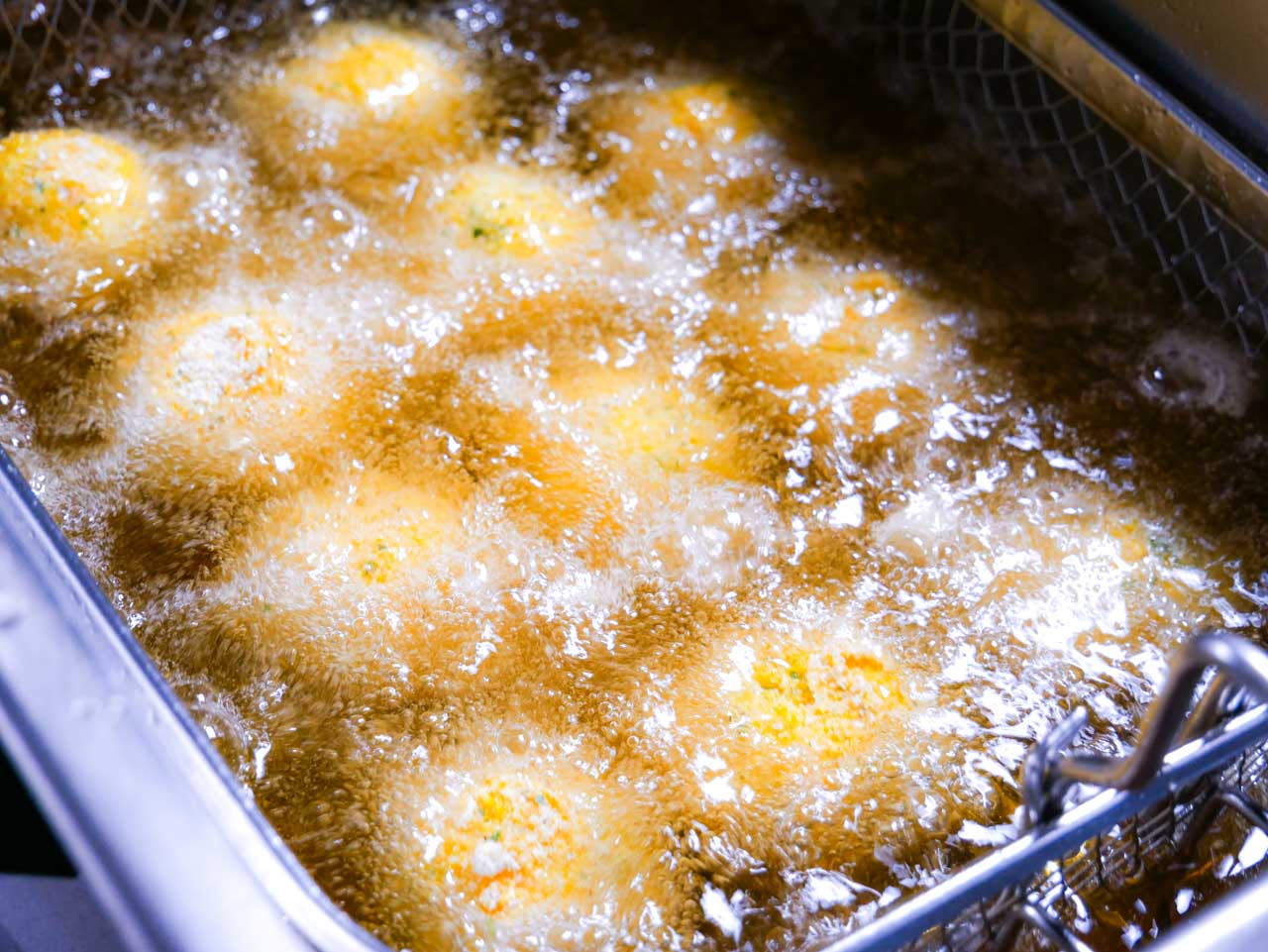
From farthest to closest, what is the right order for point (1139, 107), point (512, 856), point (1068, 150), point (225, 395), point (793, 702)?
point (1068, 150) < point (1139, 107) < point (225, 395) < point (793, 702) < point (512, 856)

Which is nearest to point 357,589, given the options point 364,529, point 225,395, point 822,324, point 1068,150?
point 364,529

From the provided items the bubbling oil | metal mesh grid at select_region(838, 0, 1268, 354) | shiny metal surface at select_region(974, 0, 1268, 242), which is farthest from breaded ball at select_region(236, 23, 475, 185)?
shiny metal surface at select_region(974, 0, 1268, 242)

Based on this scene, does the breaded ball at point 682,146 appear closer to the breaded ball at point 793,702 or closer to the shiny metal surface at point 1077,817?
the breaded ball at point 793,702

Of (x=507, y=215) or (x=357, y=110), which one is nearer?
(x=507, y=215)

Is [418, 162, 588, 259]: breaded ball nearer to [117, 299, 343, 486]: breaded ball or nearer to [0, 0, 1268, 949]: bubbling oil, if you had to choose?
[0, 0, 1268, 949]: bubbling oil

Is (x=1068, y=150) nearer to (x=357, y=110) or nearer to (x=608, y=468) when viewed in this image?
(x=608, y=468)
